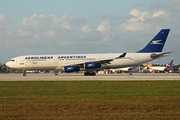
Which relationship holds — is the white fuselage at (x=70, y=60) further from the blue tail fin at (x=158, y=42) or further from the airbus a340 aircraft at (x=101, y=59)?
the blue tail fin at (x=158, y=42)

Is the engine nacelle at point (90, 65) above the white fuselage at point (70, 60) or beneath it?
beneath

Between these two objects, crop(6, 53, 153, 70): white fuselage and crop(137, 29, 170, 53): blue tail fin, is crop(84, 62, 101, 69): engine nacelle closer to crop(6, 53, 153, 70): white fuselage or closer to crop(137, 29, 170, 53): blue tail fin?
crop(6, 53, 153, 70): white fuselage

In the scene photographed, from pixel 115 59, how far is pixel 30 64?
15.3 metres

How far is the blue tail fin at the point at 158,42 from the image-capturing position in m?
38.5

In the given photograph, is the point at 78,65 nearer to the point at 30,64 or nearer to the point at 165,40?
the point at 30,64

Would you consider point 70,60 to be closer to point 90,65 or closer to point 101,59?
point 90,65

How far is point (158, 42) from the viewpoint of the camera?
38.4 metres

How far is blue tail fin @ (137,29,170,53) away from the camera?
126ft

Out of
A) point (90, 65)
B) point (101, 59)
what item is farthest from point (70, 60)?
point (101, 59)

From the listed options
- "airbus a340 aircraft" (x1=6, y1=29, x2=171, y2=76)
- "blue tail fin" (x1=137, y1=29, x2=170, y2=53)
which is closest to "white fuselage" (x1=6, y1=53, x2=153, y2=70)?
"airbus a340 aircraft" (x1=6, y1=29, x2=171, y2=76)

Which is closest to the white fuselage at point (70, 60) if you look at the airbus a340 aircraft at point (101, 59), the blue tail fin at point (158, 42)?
the airbus a340 aircraft at point (101, 59)

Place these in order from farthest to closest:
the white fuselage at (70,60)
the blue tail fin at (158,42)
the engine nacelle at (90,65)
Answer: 1. the blue tail fin at (158,42)
2. the white fuselage at (70,60)
3. the engine nacelle at (90,65)

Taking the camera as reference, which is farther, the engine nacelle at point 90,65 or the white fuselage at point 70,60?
the white fuselage at point 70,60

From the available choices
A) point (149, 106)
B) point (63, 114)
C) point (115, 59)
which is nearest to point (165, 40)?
point (115, 59)
